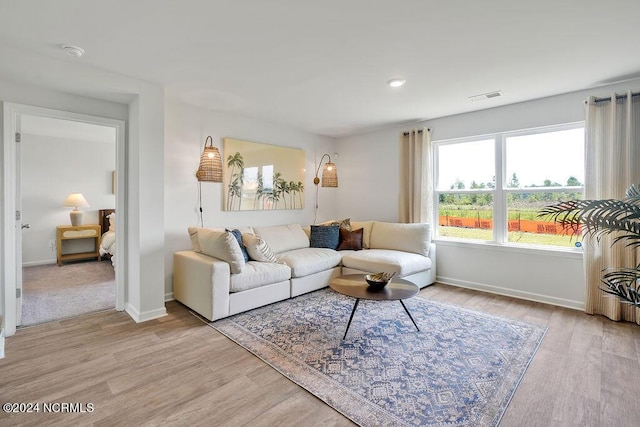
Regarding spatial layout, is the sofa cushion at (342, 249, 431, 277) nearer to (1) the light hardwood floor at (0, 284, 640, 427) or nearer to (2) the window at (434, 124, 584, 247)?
(2) the window at (434, 124, 584, 247)

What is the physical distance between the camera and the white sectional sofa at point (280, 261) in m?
3.17

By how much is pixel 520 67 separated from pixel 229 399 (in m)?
3.55

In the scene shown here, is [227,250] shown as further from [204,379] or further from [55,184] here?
Result: [55,184]

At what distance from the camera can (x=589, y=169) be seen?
333cm

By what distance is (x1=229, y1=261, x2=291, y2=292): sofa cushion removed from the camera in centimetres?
321

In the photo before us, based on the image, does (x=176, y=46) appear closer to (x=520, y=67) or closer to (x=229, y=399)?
(x=229, y=399)

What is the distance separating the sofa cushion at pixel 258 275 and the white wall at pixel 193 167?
1025 mm

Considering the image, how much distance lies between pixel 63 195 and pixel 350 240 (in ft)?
18.5

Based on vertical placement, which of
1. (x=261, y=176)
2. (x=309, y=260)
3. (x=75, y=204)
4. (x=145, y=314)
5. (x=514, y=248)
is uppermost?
(x=261, y=176)

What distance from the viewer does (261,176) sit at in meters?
4.69

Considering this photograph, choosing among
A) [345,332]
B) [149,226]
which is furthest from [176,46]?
[345,332]

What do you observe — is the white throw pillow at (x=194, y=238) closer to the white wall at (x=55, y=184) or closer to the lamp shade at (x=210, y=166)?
the lamp shade at (x=210, y=166)

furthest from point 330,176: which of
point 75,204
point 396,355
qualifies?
point 75,204

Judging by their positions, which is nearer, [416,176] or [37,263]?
[416,176]
